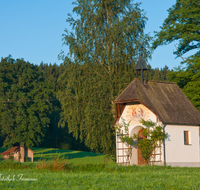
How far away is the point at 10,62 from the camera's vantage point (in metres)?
55.4

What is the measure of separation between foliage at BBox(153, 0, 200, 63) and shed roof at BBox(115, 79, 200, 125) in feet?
21.3

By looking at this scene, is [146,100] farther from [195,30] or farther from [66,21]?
[66,21]

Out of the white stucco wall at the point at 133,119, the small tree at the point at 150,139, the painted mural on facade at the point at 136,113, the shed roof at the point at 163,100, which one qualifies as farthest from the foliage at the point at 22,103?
the small tree at the point at 150,139

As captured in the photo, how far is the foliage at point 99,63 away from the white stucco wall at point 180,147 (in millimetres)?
6676

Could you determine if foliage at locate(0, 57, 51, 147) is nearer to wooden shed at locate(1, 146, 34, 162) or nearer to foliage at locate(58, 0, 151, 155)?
wooden shed at locate(1, 146, 34, 162)

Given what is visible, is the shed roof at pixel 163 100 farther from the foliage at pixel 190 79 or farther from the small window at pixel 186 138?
the foliage at pixel 190 79

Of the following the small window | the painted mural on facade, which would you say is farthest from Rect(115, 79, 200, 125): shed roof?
the small window

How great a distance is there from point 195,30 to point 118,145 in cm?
1317

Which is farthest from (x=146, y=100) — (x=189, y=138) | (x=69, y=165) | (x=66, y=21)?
(x=66, y=21)

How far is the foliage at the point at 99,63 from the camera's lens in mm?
28203

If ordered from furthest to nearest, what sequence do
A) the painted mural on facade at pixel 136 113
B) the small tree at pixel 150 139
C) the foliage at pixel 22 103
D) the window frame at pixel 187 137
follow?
1. the foliage at pixel 22 103
2. the window frame at pixel 187 137
3. the painted mural on facade at pixel 136 113
4. the small tree at pixel 150 139

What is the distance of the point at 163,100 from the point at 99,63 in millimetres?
7834

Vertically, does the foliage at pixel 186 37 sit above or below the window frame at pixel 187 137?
above

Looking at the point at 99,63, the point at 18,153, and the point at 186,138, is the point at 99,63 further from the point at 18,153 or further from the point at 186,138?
the point at 18,153
